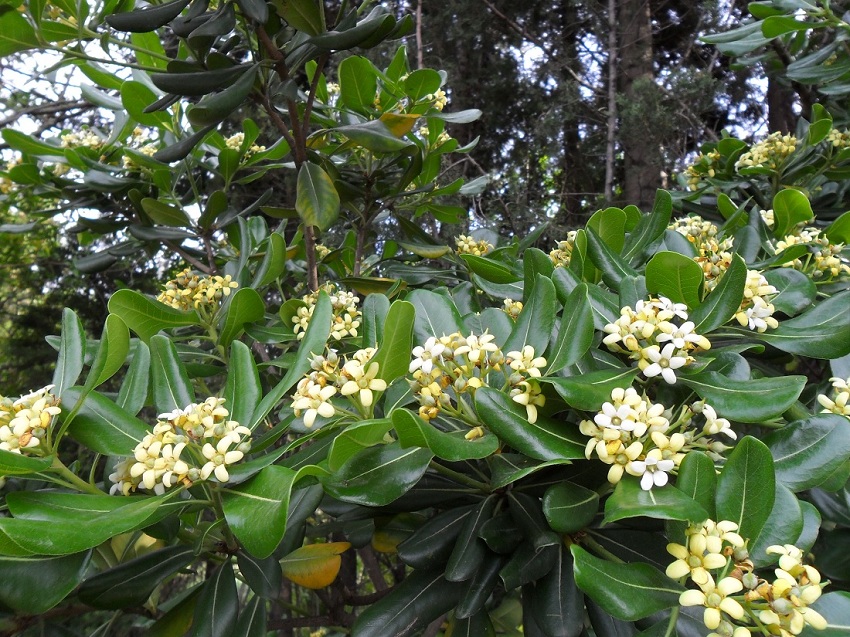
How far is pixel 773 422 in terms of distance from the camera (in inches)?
41.8

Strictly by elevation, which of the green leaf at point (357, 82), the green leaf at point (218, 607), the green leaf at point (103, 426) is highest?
the green leaf at point (357, 82)

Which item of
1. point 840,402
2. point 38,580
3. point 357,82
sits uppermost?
point 357,82

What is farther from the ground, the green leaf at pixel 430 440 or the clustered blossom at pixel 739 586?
the green leaf at pixel 430 440

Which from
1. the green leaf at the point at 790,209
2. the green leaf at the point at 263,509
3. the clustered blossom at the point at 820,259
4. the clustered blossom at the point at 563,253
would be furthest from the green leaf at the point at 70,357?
the green leaf at the point at 790,209

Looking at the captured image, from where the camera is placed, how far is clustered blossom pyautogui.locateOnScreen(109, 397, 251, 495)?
91cm

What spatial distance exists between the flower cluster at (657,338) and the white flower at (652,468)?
16 cm

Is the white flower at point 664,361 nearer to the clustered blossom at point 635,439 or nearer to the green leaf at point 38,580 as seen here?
the clustered blossom at point 635,439

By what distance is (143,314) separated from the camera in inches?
56.1

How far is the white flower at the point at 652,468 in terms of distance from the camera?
0.81 meters

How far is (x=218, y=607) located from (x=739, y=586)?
94cm

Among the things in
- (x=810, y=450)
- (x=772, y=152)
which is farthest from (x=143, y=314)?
(x=772, y=152)

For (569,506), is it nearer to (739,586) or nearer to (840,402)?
(739,586)

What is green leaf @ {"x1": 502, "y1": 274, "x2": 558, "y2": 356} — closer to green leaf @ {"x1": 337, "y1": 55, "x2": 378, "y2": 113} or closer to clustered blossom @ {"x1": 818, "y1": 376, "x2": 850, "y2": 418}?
clustered blossom @ {"x1": 818, "y1": 376, "x2": 850, "y2": 418}

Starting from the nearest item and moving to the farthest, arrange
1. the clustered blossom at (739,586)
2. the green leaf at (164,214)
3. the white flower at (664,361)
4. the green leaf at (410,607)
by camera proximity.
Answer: the clustered blossom at (739,586), the white flower at (664,361), the green leaf at (410,607), the green leaf at (164,214)
